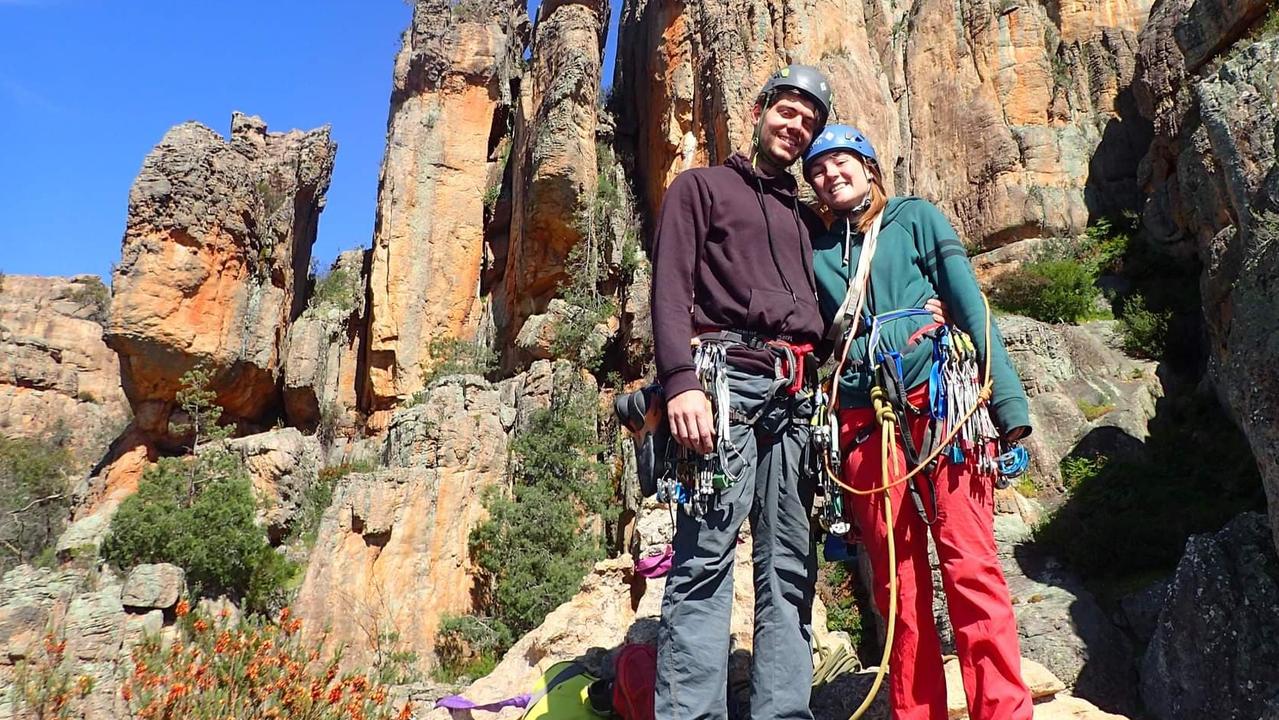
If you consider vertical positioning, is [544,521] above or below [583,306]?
below

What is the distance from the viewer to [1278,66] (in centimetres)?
598

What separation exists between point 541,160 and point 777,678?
52.3 ft

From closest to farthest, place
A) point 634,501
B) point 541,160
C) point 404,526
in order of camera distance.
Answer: point 404,526 → point 634,501 → point 541,160

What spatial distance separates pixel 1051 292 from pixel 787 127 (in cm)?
1093

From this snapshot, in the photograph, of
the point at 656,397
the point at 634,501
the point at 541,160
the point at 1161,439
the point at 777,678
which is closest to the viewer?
the point at 777,678

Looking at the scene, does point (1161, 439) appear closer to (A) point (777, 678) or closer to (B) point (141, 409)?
(A) point (777, 678)

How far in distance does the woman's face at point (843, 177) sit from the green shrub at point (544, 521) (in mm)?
8768

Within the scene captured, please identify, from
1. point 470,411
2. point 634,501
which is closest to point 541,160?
point 470,411

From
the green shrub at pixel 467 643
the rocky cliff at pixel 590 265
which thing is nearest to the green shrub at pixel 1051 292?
the rocky cliff at pixel 590 265

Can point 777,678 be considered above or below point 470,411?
below

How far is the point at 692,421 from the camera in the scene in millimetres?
2717

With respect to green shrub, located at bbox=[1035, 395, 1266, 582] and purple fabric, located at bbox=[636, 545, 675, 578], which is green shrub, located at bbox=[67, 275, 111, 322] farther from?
green shrub, located at bbox=[1035, 395, 1266, 582]

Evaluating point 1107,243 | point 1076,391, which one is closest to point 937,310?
point 1076,391

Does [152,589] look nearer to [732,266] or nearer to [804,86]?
[732,266]
